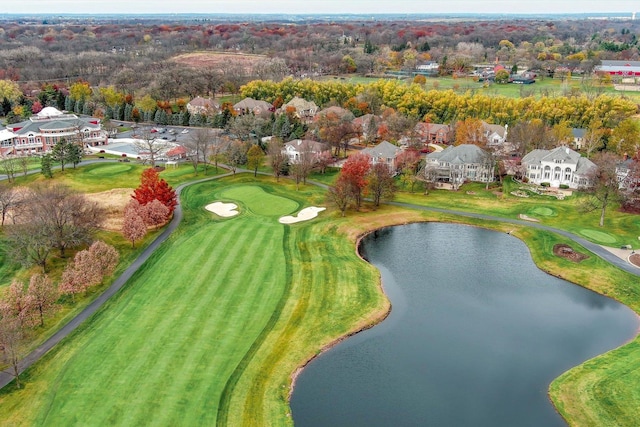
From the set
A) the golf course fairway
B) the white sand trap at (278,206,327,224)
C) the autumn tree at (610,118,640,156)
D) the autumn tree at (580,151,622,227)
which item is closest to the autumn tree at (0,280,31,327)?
the golf course fairway

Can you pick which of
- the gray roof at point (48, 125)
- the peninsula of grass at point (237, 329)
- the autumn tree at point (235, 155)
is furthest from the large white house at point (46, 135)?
the peninsula of grass at point (237, 329)

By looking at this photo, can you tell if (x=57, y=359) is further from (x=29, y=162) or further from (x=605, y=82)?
(x=605, y=82)

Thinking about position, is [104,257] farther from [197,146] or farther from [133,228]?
[197,146]

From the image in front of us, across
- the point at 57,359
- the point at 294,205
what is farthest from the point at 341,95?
the point at 57,359

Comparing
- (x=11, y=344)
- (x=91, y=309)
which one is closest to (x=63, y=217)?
(x=91, y=309)

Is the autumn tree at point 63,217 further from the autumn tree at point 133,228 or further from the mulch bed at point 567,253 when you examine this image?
the mulch bed at point 567,253

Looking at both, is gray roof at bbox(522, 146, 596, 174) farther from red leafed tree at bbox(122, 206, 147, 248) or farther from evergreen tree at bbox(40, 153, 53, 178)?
evergreen tree at bbox(40, 153, 53, 178)
